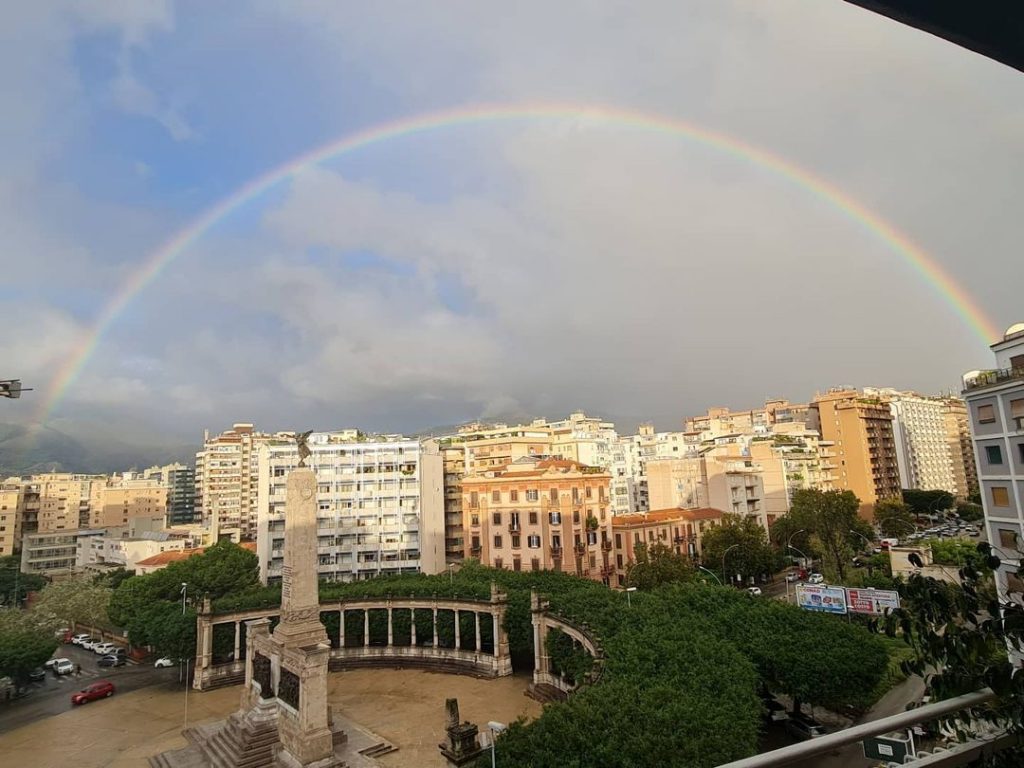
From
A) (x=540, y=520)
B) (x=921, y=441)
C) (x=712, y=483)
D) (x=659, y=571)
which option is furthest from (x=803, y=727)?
(x=921, y=441)

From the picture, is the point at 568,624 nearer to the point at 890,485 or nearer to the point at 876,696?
the point at 876,696

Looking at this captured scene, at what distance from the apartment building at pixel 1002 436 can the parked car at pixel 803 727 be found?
9773 mm

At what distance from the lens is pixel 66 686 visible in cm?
3969

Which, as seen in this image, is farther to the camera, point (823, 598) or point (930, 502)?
point (930, 502)

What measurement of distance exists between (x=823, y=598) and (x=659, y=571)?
1293cm

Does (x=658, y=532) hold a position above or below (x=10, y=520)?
below

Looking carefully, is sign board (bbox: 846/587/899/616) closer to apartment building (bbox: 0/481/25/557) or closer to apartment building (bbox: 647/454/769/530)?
apartment building (bbox: 647/454/769/530)

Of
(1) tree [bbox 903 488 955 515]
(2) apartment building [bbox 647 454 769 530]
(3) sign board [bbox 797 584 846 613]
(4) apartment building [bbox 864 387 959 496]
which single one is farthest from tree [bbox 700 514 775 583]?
(4) apartment building [bbox 864 387 959 496]

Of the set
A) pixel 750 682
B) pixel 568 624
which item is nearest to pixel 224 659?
pixel 568 624

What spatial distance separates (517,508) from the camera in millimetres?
52531

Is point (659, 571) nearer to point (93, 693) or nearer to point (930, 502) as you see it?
point (93, 693)

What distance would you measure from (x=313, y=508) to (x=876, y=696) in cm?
2697

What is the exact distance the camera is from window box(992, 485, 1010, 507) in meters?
27.6

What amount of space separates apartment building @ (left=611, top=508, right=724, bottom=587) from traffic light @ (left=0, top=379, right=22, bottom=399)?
43188 millimetres
